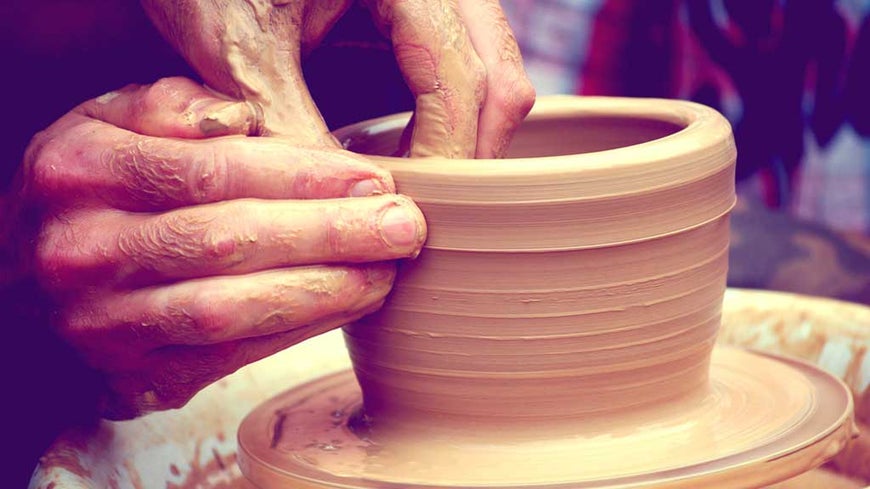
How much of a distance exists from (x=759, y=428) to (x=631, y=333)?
0.16 m

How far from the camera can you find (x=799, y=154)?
126 inches

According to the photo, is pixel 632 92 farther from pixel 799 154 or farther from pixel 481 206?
pixel 481 206

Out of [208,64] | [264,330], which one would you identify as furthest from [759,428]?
[208,64]

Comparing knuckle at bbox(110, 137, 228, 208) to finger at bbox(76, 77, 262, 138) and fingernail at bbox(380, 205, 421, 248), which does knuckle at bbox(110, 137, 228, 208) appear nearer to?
finger at bbox(76, 77, 262, 138)

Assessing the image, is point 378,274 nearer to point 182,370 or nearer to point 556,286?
point 556,286

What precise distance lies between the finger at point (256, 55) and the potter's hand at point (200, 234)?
0.03 meters

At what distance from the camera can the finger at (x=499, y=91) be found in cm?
114

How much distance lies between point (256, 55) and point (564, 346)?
0.42m

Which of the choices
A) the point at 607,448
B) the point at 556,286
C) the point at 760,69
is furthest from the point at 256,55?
the point at 760,69

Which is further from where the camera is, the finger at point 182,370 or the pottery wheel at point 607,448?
the finger at point 182,370

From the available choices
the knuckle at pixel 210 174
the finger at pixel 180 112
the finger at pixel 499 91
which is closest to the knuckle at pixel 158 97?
the finger at pixel 180 112

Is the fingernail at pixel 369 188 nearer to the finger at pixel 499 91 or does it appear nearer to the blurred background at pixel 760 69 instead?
the finger at pixel 499 91

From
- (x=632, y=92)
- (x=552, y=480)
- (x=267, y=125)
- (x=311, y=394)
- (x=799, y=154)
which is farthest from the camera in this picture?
(x=632, y=92)

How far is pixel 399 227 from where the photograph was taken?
3.23 ft
